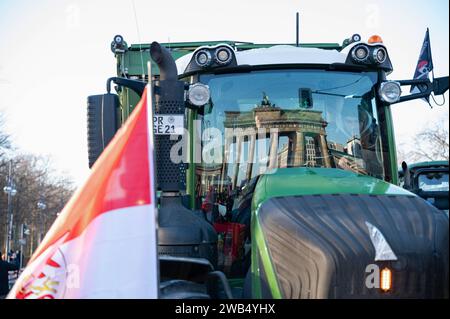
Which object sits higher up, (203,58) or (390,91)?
(203,58)

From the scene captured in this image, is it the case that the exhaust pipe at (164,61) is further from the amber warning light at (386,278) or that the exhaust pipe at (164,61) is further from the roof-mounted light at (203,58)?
the amber warning light at (386,278)

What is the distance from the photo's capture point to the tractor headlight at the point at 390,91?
5.05 metres

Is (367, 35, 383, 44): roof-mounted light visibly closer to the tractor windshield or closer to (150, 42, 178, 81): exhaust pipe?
the tractor windshield

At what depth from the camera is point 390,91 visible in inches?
199

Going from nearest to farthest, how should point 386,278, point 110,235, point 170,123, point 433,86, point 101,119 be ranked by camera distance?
point 110,235
point 386,278
point 101,119
point 170,123
point 433,86

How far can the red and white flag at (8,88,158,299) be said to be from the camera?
9.95 feet

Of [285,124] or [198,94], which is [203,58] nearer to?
[198,94]

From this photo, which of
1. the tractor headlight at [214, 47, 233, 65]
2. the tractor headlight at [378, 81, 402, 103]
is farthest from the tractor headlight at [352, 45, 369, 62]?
the tractor headlight at [214, 47, 233, 65]

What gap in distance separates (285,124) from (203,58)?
2.95 feet

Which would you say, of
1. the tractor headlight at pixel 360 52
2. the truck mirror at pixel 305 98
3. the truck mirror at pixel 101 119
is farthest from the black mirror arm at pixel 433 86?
the truck mirror at pixel 101 119

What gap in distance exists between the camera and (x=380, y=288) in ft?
10.7

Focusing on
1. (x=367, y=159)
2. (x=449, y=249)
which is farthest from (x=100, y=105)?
(x=449, y=249)

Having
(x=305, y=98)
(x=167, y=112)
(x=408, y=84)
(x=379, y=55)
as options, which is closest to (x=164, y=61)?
(x=167, y=112)

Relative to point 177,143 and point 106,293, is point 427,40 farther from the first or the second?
point 106,293
